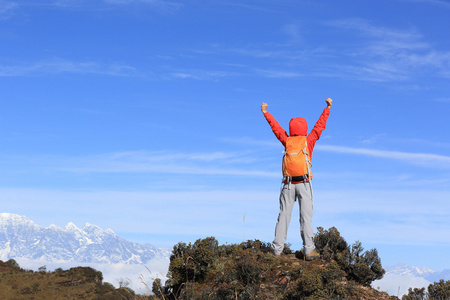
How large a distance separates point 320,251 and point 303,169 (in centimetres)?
308

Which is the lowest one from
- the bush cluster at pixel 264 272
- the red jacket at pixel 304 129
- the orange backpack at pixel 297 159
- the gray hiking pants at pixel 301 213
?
the bush cluster at pixel 264 272

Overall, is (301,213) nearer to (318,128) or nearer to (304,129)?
(304,129)

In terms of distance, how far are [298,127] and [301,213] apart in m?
2.95

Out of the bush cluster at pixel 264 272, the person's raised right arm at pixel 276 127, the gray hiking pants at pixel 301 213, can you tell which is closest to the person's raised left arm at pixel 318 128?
the person's raised right arm at pixel 276 127

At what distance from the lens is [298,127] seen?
1644 cm

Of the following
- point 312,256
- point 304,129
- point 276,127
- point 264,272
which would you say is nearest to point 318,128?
point 304,129

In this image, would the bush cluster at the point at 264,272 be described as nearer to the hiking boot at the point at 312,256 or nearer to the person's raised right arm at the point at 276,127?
the hiking boot at the point at 312,256

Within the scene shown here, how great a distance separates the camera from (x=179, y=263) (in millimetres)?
15258

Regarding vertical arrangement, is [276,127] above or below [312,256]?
above

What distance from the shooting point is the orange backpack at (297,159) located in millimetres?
15875

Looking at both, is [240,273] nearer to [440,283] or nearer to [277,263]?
[277,263]

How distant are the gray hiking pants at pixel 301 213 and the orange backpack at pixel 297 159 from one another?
0.40 meters

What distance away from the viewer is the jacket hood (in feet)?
53.9

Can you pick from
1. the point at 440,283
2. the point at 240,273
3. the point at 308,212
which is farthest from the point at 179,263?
the point at 440,283
